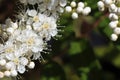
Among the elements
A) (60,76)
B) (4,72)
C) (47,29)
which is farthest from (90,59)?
(4,72)

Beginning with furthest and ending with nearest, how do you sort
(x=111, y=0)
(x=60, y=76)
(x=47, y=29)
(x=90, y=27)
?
(x=90, y=27), (x=60, y=76), (x=47, y=29), (x=111, y=0)

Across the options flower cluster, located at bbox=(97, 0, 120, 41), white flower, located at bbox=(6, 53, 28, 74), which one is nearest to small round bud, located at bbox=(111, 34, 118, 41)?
flower cluster, located at bbox=(97, 0, 120, 41)

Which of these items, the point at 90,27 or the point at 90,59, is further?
the point at 90,27

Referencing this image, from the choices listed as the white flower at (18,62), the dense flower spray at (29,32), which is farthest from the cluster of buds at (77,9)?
the white flower at (18,62)

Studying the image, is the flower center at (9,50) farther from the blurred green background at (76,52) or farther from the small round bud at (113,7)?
the small round bud at (113,7)

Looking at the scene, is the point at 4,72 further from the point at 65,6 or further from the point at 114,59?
the point at 114,59

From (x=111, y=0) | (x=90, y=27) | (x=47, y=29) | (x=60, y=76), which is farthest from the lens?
(x=90, y=27)

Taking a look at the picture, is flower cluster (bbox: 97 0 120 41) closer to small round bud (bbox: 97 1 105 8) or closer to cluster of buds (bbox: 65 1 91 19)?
small round bud (bbox: 97 1 105 8)
